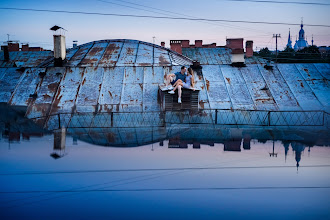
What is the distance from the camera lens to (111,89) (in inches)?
788

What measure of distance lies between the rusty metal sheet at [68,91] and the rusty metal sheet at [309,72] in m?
13.7

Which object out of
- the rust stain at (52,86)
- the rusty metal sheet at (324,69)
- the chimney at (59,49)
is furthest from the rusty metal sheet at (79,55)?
the rusty metal sheet at (324,69)

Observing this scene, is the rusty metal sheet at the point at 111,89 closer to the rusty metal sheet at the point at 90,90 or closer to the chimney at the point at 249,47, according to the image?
the rusty metal sheet at the point at 90,90

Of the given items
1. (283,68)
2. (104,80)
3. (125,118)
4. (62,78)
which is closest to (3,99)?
(62,78)

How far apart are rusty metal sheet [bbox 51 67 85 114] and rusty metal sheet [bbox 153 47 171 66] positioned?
4817mm

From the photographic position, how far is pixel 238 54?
2245 centimetres

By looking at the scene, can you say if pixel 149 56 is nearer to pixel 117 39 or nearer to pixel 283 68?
pixel 117 39

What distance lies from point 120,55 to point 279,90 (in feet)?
34.2

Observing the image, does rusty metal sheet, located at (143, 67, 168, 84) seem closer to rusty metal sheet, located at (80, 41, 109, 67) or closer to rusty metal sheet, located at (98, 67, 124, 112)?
rusty metal sheet, located at (98, 67, 124, 112)

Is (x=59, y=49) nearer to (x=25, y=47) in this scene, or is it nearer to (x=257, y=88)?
(x=257, y=88)

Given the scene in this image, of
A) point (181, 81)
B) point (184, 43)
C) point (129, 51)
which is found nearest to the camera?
point (181, 81)

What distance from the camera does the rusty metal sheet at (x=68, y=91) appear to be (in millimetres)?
19016

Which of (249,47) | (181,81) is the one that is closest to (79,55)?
(181,81)

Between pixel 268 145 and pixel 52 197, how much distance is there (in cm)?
808
